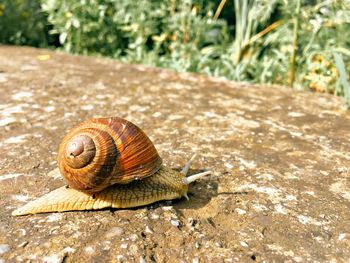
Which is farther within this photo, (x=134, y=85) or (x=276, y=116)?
(x=134, y=85)

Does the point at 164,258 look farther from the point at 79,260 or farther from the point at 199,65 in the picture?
the point at 199,65

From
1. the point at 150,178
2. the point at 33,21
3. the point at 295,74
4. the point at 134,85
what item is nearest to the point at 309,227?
the point at 150,178

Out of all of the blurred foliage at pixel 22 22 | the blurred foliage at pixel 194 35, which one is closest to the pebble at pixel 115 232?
the blurred foliage at pixel 194 35

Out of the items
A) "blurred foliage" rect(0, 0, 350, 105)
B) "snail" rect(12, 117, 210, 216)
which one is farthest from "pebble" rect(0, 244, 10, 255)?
"blurred foliage" rect(0, 0, 350, 105)

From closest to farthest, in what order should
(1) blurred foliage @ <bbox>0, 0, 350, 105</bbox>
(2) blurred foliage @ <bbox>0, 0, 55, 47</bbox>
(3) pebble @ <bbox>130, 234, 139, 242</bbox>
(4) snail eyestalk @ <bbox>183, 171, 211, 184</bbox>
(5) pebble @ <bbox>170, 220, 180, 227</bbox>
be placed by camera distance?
1. (3) pebble @ <bbox>130, 234, 139, 242</bbox>
2. (5) pebble @ <bbox>170, 220, 180, 227</bbox>
3. (4) snail eyestalk @ <bbox>183, 171, 211, 184</bbox>
4. (1) blurred foliage @ <bbox>0, 0, 350, 105</bbox>
5. (2) blurred foliage @ <bbox>0, 0, 55, 47</bbox>

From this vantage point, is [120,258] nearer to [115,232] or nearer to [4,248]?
[115,232]

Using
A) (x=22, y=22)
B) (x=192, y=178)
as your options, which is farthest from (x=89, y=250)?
(x=22, y=22)

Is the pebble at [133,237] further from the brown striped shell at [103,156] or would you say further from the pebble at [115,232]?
the brown striped shell at [103,156]

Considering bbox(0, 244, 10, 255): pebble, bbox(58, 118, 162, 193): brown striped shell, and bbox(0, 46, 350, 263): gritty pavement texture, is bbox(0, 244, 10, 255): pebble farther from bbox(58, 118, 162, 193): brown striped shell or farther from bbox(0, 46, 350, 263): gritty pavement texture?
bbox(58, 118, 162, 193): brown striped shell
